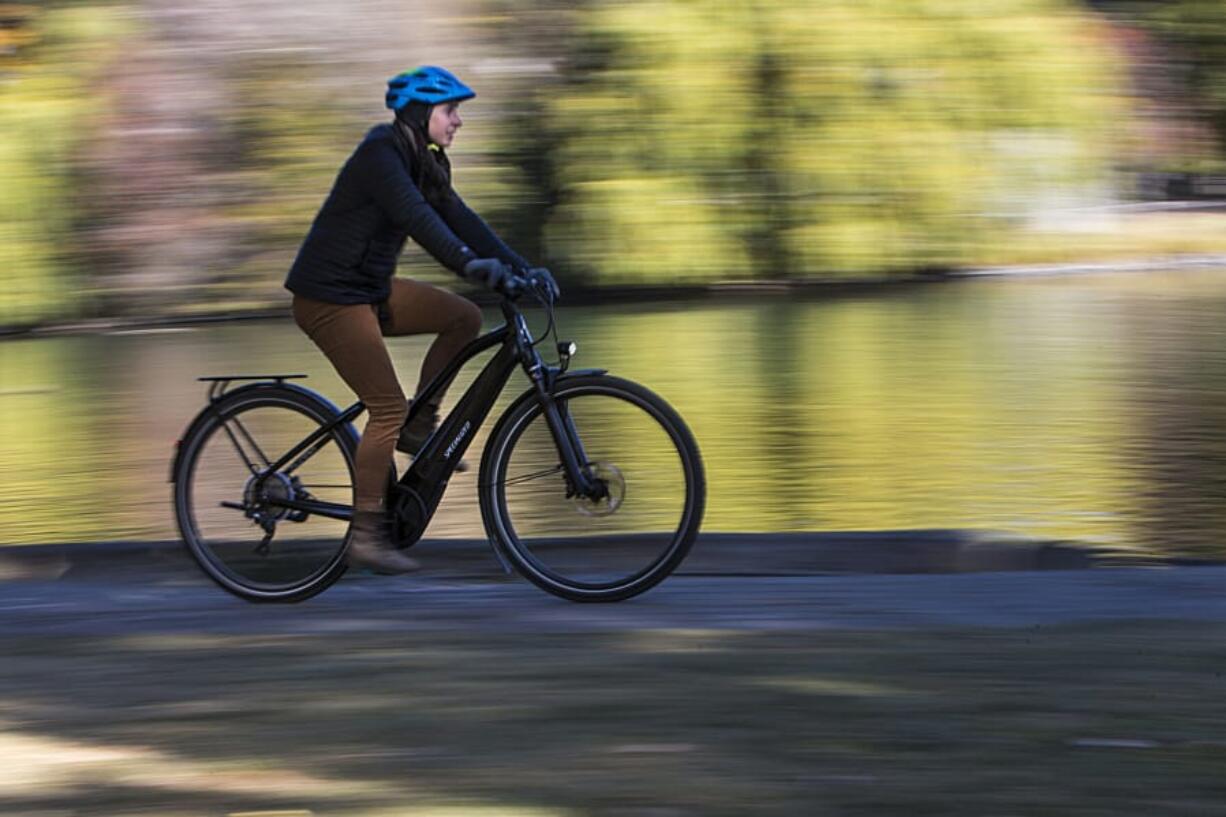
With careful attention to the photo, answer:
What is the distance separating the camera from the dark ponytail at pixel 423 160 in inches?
239

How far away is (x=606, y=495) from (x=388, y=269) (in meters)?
0.94

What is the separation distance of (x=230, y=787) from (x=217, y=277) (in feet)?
53.0

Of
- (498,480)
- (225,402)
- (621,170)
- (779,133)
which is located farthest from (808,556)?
(779,133)

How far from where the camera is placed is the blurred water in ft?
27.6

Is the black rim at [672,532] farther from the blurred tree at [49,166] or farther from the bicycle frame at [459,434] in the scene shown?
the blurred tree at [49,166]

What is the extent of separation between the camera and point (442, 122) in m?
6.11

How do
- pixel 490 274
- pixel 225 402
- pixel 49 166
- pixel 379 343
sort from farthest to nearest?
pixel 49 166
pixel 225 402
pixel 379 343
pixel 490 274

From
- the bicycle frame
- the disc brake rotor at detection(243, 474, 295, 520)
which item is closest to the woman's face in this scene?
the bicycle frame

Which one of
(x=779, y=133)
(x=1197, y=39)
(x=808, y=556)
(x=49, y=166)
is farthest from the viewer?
(x=1197, y=39)

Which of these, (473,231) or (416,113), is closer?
(416,113)

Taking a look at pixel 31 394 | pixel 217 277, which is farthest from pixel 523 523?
pixel 217 277

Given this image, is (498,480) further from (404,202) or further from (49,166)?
(49,166)

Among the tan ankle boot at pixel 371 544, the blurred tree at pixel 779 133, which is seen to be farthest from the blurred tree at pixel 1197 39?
the tan ankle boot at pixel 371 544

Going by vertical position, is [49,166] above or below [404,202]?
below
